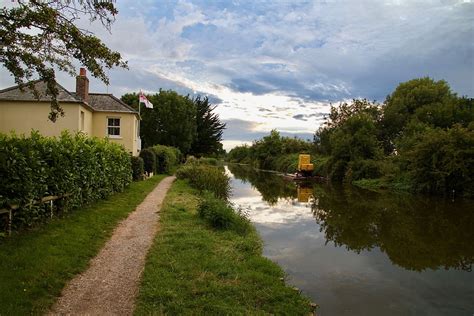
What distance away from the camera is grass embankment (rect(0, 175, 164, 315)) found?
5766 mm

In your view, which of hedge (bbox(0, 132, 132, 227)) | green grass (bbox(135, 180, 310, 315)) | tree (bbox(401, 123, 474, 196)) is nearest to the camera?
green grass (bbox(135, 180, 310, 315))

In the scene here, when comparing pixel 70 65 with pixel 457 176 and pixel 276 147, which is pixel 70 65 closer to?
pixel 457 176

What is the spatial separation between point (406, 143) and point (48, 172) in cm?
2973

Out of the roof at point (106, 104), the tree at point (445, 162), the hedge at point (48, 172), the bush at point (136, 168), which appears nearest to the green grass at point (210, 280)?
the hedge at point (48, 172)

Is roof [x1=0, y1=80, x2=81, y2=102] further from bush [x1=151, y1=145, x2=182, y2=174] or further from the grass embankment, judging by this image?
the grass embankment

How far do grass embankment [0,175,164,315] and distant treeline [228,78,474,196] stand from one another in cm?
2329

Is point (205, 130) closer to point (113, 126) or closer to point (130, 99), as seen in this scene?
point (130, 99)

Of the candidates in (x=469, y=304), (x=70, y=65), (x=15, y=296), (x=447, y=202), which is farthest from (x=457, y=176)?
(x=15, y=296)

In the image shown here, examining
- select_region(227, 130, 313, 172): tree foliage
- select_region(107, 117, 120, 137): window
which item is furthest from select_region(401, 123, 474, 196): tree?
select_region(227, 130, 313, 172): tree foliage

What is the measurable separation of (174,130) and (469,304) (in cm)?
4424

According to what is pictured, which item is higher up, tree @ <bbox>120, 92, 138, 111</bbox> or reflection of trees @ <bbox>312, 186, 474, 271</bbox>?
tree @ <bbox>120, 92, 138, 111</bbox>

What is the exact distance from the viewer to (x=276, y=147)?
7625 centimetres

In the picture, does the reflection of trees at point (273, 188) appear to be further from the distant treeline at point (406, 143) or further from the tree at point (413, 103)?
the tree at point (413, 103)

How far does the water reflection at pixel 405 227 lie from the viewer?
1162cm
